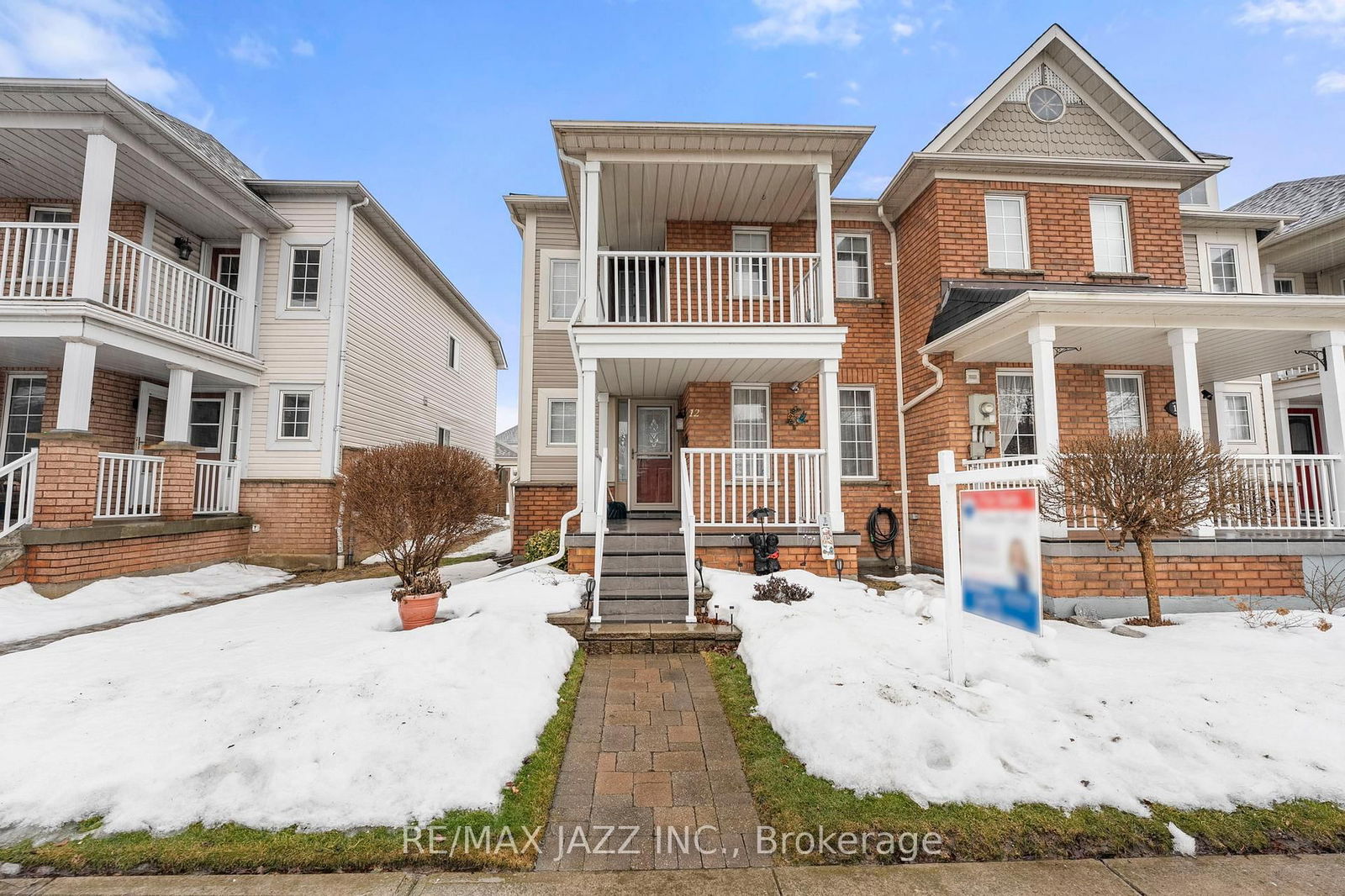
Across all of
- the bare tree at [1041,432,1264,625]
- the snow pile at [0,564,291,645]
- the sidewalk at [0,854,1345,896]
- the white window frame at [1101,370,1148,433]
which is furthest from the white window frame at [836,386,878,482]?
the snow pile at [0,564,291,645]

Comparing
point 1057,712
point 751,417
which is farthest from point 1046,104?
point 1057,712

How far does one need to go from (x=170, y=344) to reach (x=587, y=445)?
6.77m

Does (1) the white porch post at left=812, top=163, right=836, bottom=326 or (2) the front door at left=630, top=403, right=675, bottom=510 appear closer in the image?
(1) the white porch post at left=812, top=163, right=836, bottom=326

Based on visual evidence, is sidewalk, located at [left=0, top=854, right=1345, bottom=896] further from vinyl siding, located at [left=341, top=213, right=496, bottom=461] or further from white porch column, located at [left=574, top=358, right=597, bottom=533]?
vinyl siding, located at [left=341, top=213, right=496, bottom=461]

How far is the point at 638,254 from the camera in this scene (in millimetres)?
7113

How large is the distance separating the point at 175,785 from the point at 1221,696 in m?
5.93

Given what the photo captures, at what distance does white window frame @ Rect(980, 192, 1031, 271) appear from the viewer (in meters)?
8.53

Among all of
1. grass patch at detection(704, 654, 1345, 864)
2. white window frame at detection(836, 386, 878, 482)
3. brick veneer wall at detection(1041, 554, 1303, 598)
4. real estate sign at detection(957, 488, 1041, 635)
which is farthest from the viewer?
white window frame at detection(836, 386, 878, 482)

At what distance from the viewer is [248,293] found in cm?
982

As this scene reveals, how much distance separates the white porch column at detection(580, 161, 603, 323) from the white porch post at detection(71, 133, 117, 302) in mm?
6144

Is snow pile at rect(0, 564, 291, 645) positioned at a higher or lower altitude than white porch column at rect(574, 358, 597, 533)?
lower

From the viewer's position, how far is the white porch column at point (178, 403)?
27.4ft

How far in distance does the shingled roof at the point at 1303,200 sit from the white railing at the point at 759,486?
1074 cm

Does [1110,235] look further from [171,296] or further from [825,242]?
[171,296]
